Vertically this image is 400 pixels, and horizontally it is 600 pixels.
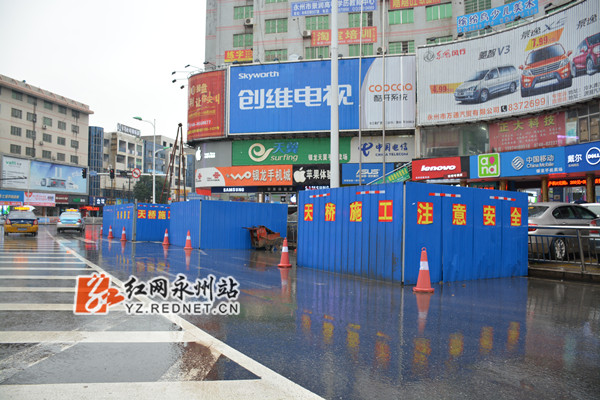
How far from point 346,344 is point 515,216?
9.22 meters

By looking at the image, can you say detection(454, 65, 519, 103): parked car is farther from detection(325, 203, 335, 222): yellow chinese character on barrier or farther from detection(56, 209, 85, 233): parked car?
detection(56, 209, 85, 233): parked car

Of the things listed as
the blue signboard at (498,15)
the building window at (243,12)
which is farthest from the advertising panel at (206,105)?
the blue signboard at (498,15)

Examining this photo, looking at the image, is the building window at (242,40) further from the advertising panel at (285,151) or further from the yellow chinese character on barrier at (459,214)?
the yellow chinese character on barrier at (459,214)

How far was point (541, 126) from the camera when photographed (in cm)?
2630

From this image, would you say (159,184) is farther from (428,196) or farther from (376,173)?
(428,196)

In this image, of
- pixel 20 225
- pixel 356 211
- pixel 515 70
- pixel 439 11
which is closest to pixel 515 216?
pixel 356 211

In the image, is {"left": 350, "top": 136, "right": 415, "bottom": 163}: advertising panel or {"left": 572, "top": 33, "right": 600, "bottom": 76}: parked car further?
{"left": 350, "top": 136, "right": 415, "bottom": 163}: advertising panel

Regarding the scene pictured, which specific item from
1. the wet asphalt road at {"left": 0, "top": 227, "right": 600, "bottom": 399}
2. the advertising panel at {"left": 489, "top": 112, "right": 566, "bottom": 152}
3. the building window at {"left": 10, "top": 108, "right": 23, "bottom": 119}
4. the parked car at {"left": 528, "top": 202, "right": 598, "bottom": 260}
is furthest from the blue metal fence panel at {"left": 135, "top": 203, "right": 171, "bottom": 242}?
the building window at {"left": 10, "top": 108, "right": 23, "bottom": 119}

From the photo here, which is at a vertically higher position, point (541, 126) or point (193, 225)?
point (541, 126)

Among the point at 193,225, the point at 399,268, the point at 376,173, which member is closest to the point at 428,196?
the point at 399,268

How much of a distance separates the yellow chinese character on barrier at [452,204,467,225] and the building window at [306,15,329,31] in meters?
33.2

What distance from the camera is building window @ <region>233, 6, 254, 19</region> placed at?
139 feet

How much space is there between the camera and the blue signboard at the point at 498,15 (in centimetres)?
2955

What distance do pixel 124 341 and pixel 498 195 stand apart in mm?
10312
